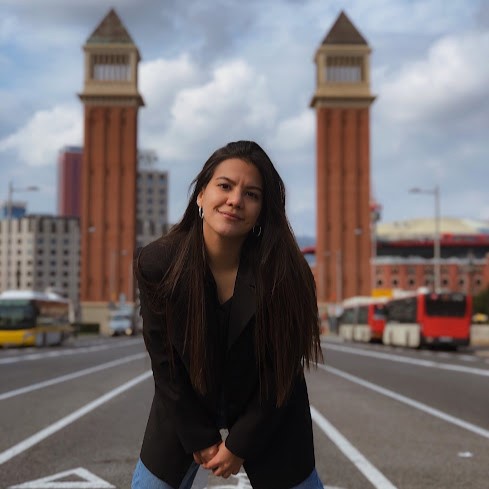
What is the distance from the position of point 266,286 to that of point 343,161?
11008 cm

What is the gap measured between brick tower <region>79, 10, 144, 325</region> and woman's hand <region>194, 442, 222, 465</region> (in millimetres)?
106363

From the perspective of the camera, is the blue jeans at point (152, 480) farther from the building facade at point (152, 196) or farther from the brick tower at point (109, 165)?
the building facade at point (152, 196)

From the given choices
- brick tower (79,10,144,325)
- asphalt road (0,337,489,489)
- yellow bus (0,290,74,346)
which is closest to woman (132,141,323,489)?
asphalt road (0,337,489,489)

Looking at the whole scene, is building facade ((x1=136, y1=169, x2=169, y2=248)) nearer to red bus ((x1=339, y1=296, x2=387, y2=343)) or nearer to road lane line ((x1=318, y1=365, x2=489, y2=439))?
red bus ((x1=339, y1=296, x2=387, y2=343))

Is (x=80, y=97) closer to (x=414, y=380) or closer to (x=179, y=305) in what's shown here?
(x=414, y=380)

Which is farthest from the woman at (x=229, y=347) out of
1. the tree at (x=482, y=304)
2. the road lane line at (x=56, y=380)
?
the tree at (x=482, y=304)

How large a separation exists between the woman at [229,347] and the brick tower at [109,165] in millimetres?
106277

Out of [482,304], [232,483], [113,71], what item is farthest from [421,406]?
[113,71]

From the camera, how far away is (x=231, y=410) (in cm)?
298

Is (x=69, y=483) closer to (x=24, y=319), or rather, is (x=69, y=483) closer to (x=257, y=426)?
(x=257, y=426)

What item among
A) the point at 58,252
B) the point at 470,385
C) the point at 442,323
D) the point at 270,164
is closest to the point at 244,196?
the point at 270,164

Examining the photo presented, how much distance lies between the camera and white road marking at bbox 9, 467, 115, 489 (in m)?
6.96

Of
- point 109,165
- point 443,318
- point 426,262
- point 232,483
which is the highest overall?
point 109,165

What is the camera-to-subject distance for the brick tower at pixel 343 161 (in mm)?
108500
